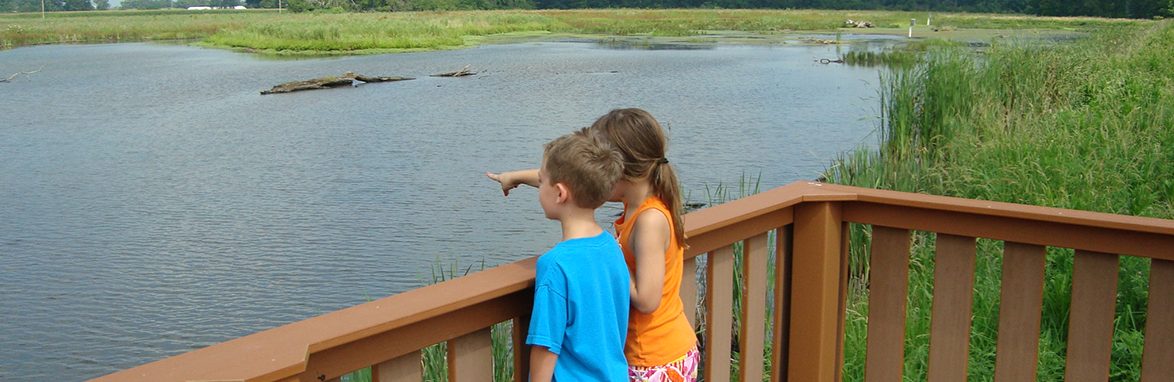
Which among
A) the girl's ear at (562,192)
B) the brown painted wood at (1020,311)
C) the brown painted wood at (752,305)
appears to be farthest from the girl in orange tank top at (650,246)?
the brown painted wood at (1020,311)

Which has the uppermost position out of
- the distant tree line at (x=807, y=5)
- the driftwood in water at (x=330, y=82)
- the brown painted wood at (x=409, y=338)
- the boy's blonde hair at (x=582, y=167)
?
the distant tree line at (x=807, y=5)

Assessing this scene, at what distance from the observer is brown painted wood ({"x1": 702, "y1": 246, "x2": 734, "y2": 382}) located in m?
2.46

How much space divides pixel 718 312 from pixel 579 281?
0.74 meters

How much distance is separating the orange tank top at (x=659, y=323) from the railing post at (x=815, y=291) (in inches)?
22.6

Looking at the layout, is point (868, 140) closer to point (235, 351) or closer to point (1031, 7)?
point (235, 351)

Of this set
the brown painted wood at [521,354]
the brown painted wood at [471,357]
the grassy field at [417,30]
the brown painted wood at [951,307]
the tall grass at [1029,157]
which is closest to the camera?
the brown painted wood at [471,357]

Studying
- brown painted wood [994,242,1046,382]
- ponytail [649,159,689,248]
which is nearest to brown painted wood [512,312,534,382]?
ponytail [649,159,689,248]

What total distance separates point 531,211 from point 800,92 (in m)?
8.96

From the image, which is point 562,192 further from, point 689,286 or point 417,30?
point 417,30

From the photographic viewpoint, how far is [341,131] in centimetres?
1446

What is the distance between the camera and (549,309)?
181 cm

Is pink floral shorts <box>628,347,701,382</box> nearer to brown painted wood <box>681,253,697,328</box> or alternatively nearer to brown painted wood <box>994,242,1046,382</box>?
brown painted wood <box>681,253,697,328</box>

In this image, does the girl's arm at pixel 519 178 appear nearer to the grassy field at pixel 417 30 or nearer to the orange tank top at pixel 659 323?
the orange tank top at pixel 659 323

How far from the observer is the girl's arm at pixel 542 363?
1830mm
